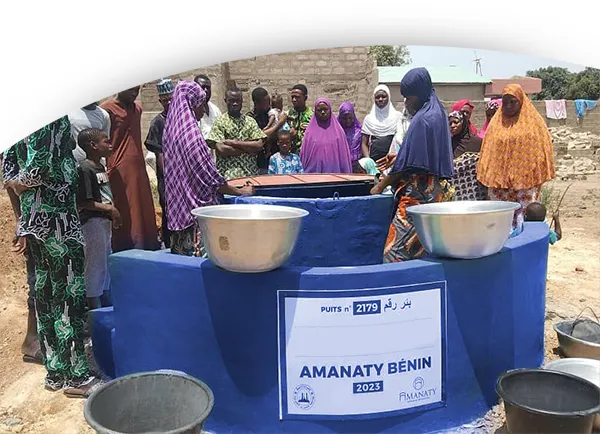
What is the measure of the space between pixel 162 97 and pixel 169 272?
2138mm

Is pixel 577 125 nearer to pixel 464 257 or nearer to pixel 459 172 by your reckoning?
pixel 459 172

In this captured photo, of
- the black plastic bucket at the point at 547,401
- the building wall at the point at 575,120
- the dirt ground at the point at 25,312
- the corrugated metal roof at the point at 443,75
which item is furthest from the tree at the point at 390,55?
the black plastic bucket at the point at 547,401

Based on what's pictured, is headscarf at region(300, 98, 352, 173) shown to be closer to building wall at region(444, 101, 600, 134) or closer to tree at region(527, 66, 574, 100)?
building wall at region(444, 101, 600, 134)

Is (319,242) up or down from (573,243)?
up

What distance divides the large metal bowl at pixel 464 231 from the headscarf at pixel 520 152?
1.35 meters

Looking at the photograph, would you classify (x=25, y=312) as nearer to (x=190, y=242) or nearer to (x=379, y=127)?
(x=190, y=242)

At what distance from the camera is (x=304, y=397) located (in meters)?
2.72

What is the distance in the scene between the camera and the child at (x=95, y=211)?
11.2 ft

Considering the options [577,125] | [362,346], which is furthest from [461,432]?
[577,125]

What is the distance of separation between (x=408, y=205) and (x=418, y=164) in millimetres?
273

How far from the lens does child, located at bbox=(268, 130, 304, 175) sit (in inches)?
193

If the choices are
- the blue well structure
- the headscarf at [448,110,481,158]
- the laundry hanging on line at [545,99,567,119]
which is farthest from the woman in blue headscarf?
the laundry hanging on line at [545,99,567,119]

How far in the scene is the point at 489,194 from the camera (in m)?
4.37

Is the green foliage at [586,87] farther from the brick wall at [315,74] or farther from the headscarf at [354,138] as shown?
the headscarf at [354,138]
